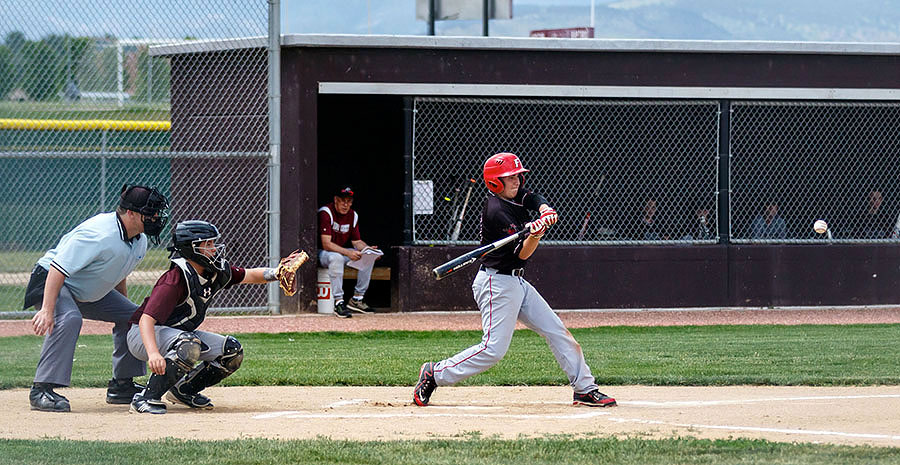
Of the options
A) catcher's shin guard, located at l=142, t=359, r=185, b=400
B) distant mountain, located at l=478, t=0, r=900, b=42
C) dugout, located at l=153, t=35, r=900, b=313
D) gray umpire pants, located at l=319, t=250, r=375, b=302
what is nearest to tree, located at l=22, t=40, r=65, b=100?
dugout, located at l=153, t=35, r=900, b=313

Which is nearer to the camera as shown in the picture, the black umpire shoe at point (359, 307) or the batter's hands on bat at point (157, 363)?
the batter's hands on bat at point (157, 363)

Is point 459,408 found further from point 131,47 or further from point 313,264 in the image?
point 131,47

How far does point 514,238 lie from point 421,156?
8917 mm

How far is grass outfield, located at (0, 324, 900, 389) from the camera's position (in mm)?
8922

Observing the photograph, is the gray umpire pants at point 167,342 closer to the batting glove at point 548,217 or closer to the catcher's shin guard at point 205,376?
the catcher's shin guard at point 205,376

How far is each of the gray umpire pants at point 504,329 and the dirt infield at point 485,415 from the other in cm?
24

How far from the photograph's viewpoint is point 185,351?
710 centimetres

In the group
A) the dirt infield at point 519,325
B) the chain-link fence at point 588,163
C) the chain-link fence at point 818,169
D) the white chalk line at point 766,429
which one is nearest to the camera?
the white chalk line at point 766,429

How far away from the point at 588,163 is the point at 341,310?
15.7ft

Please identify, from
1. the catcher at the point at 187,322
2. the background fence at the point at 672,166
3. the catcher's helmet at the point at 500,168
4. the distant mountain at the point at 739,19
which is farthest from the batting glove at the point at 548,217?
the distant mountain at the point at 739,19

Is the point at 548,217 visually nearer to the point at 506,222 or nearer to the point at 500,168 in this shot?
the point at 506,222

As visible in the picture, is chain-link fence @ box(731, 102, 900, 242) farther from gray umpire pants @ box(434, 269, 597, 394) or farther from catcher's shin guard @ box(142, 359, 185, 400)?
catcher's shin guard @ box(142, 359, 185, 400)

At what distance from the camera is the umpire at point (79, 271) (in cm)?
725

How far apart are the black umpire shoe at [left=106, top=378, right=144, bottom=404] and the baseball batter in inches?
77.5
